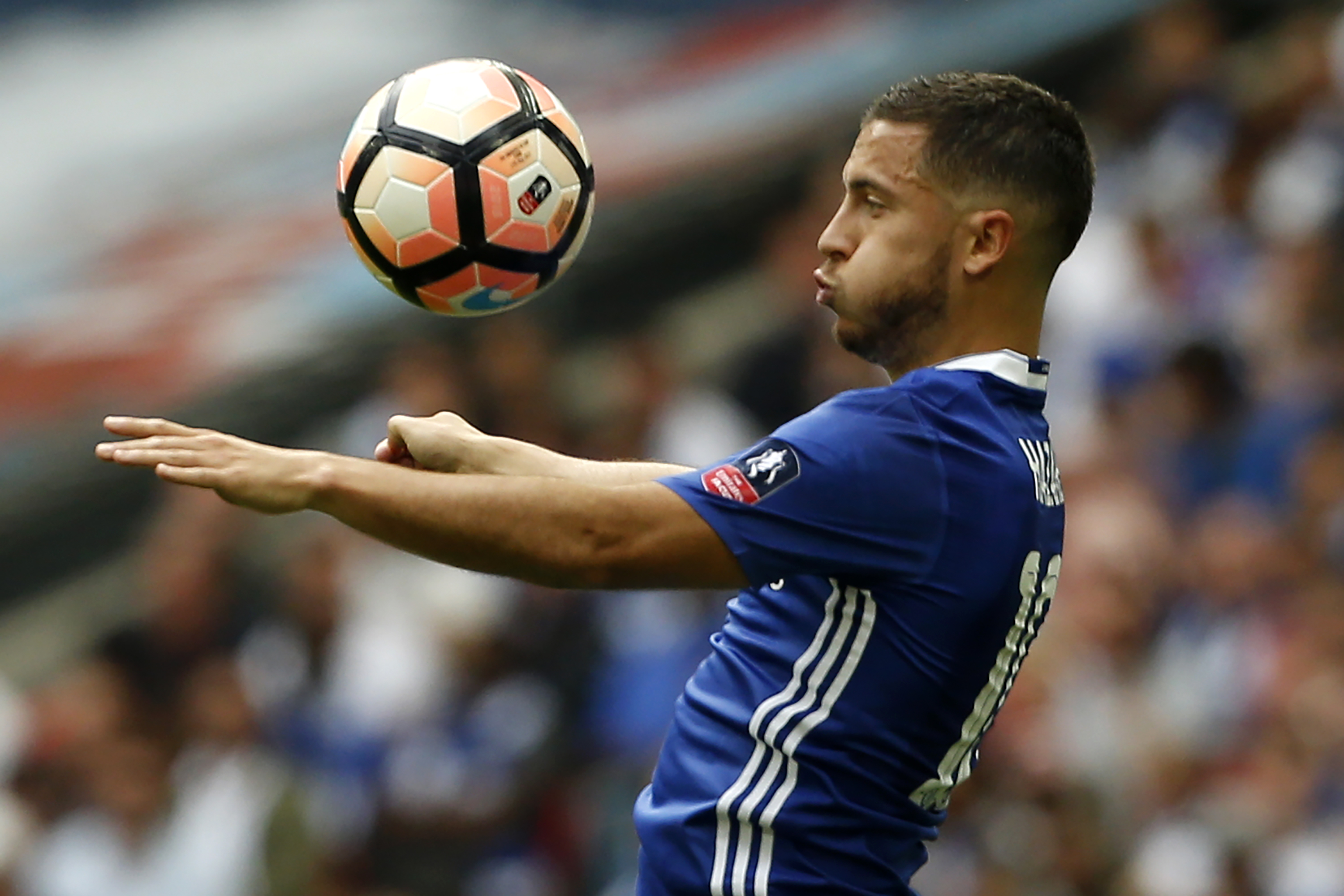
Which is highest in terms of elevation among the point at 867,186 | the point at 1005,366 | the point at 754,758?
the point at 867,186

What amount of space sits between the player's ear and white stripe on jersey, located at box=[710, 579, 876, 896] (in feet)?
2.32

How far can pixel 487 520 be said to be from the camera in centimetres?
295

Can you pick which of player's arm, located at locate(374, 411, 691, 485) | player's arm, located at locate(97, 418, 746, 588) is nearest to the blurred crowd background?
player's arm, located at locate(374, 411, 691, 485)

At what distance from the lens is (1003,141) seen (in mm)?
3439

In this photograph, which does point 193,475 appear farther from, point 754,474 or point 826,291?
point 826,291

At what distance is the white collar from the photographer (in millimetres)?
3402

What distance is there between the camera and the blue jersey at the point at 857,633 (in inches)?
122

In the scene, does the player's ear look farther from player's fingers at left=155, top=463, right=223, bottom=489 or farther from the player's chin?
player's fingers at left=155, top=463, right=223, bottom=489

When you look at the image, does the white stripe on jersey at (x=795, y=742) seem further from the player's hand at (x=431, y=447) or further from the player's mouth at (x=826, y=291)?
the player's hand at (x=431, y=447)

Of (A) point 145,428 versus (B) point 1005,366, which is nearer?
(A) point 145,428

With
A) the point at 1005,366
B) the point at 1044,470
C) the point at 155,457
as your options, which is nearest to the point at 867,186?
the point at 1005,366

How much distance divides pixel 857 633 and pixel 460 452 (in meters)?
0.89

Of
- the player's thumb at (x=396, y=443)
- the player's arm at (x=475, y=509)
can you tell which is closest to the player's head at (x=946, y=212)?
the player's arm at (x=475, y=509)

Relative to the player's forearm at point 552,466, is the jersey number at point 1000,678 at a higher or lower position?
lower
